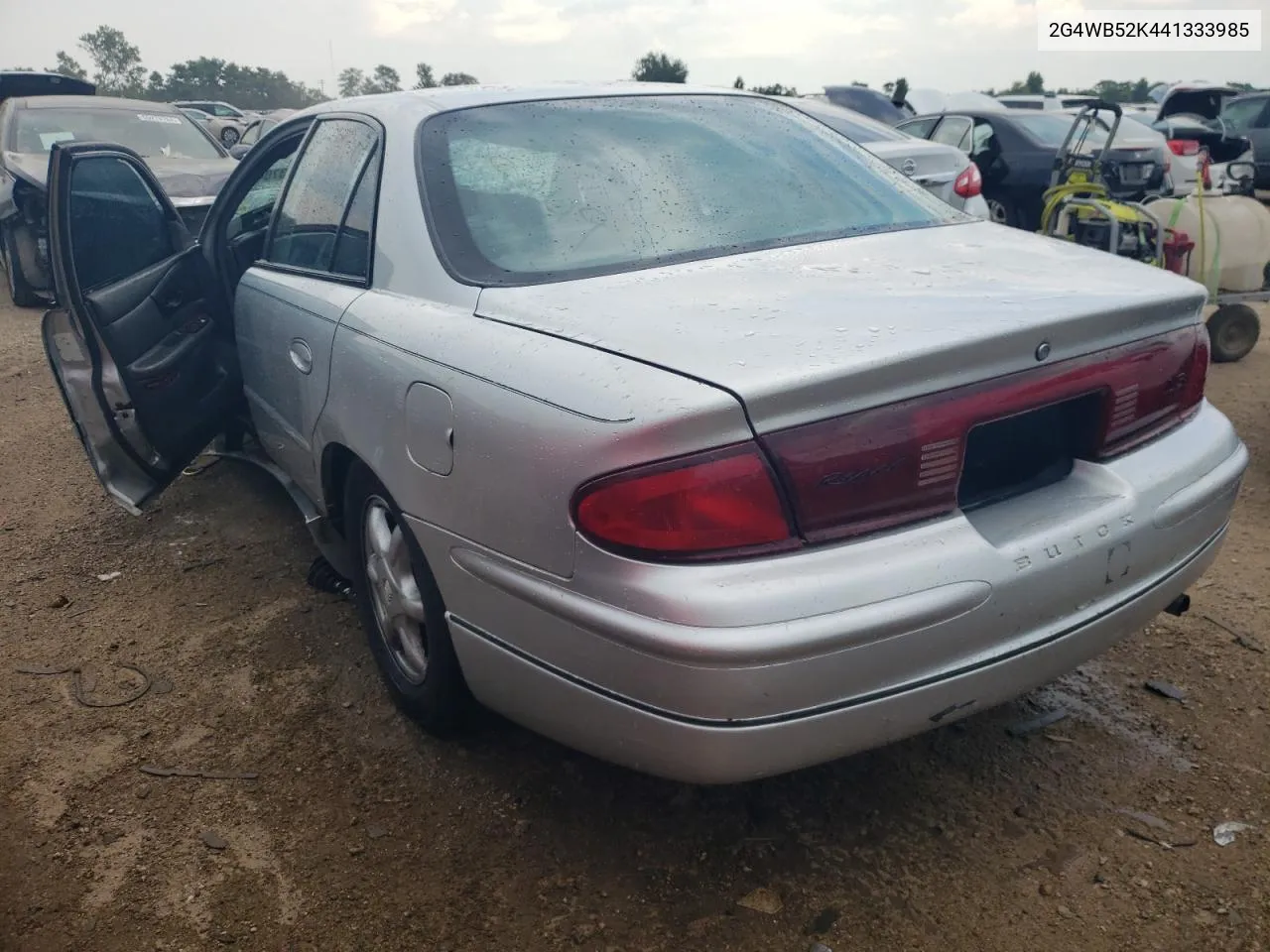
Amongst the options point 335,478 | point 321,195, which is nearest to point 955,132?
point 321,195

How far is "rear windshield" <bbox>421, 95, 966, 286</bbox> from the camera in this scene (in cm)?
225

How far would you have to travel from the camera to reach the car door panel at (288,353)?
8.71 ft

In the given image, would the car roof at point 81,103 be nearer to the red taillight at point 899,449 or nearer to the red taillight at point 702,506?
the red taillight at point 702,506

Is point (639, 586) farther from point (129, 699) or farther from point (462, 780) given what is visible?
point (129, 699)

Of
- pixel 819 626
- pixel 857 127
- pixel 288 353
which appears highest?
pixel 288 353

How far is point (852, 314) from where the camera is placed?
1827 millimetres

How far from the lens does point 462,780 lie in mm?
2410

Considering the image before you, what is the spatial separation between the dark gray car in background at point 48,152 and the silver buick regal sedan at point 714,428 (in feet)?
21.0

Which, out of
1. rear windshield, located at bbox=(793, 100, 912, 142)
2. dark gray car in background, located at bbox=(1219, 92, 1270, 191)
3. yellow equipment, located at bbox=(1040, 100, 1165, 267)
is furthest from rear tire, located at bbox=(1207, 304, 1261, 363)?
dark gray car in background, located at bbox=(1219, 92, 1270, 191)

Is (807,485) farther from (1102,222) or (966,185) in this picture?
(966,185)

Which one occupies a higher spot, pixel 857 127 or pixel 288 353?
pixel 288 353

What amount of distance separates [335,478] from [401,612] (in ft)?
1.68

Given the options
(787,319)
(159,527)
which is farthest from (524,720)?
(159,527)

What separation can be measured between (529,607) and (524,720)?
1.05 ft
